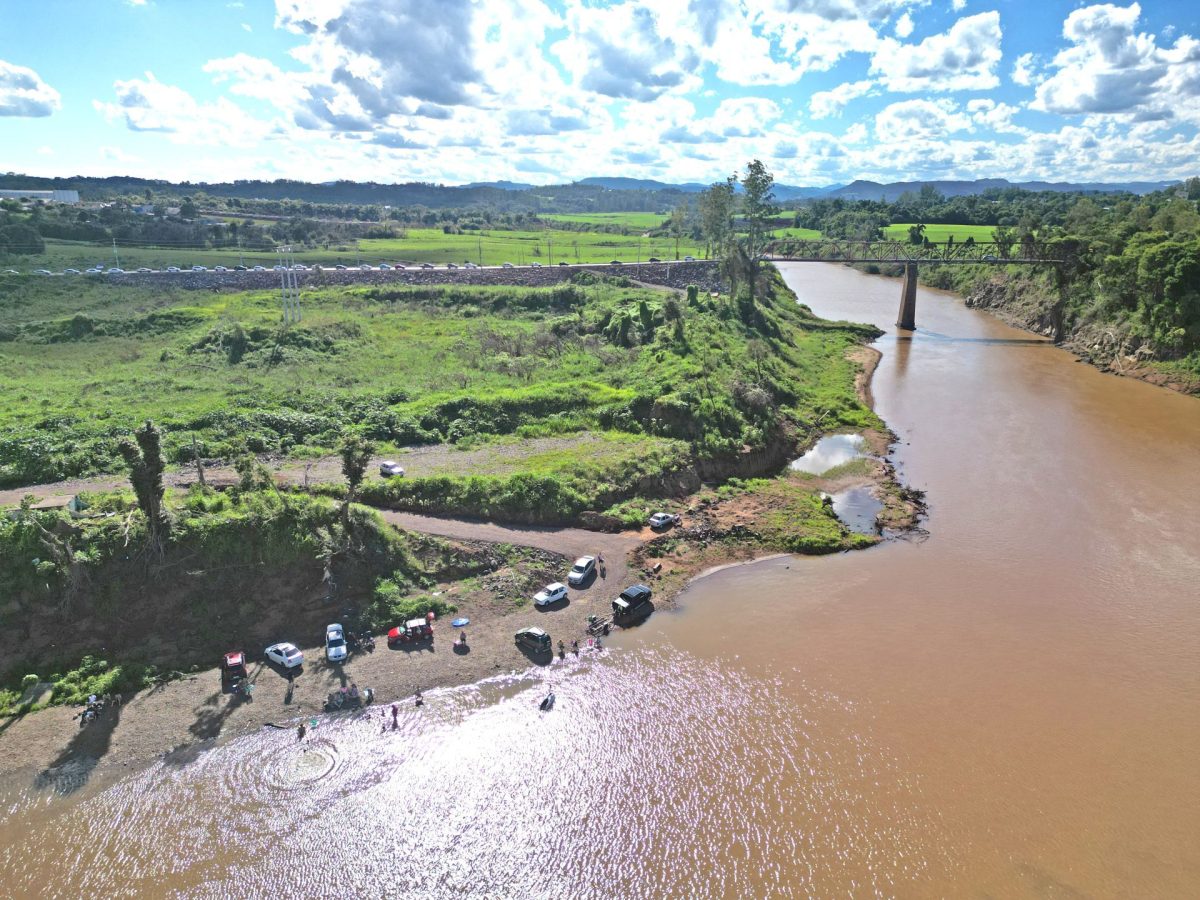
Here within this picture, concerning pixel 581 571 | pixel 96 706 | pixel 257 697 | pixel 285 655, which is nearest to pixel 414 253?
pixel 581 571

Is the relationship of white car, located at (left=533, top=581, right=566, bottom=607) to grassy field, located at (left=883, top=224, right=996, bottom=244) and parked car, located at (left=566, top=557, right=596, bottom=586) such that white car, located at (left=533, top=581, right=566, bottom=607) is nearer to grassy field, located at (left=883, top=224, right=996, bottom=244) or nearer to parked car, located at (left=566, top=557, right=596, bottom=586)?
parked car, located at (left=566, top=557, right=596, bottom=586)

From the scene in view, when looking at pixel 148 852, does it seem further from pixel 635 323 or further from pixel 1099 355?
pixel 1099 355

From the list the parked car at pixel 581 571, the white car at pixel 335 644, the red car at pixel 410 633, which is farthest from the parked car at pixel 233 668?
the parked car at pixel 581 571

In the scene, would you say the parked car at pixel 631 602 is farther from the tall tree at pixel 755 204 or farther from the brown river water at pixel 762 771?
the tall tree at pixel 755 204

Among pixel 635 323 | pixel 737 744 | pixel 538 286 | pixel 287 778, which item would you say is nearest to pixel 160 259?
pixel 538 286

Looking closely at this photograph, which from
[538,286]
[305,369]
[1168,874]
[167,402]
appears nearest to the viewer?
[1168,874]

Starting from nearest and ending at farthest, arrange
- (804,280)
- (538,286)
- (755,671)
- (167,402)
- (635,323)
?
(755,671), (167,402), (635,323), (538,286), (804,280)

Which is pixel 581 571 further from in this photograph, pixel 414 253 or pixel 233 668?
pixel 414 253
